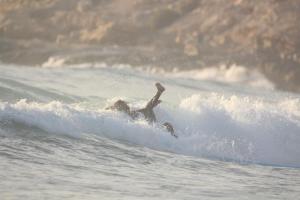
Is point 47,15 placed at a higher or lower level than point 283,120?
higher

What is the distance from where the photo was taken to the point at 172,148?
50.4 ft

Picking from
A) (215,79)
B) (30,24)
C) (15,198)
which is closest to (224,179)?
(15,198)

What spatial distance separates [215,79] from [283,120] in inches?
875

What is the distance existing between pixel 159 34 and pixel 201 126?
31.0m

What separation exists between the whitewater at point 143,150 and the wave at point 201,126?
0.02m

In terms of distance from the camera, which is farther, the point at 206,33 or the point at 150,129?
Result: the point at 206,33

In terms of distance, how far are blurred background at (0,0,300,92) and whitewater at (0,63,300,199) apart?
20.9 m

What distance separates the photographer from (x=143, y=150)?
576 inches

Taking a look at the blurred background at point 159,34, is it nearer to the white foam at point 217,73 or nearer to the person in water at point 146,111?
the white foam at point 217,73

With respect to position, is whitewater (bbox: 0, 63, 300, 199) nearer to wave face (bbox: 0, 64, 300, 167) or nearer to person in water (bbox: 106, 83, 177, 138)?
wave face (bbox: 0, 64, 300, 167)

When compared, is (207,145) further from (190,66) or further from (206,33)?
(206,33)

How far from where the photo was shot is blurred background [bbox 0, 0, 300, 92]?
142 feet

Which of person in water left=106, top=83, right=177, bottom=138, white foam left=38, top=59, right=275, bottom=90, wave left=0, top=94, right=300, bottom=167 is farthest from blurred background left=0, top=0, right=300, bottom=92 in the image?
person in water left=106, top=83, right=177, bottom=138

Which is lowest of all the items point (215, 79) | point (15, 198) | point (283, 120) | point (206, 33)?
point (15, 198)
